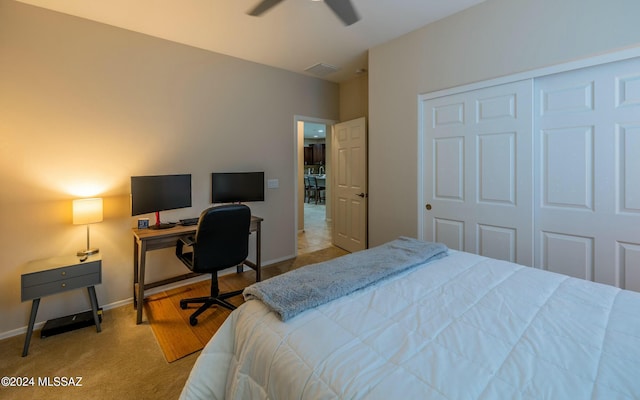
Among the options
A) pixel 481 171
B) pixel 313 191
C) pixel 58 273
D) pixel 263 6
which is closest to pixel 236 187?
pixel 58 273

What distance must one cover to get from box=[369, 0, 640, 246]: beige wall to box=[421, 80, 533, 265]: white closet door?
155 mm

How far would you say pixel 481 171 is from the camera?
2.57 metres

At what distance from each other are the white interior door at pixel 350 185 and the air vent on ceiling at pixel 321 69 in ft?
2.47

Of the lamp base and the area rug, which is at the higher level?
the lamp base

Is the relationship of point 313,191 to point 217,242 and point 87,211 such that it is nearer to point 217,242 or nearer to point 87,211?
point 217,242

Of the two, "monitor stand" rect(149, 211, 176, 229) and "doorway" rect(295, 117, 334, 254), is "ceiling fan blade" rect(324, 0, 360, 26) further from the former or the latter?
"monitor stand" rect(149, 211, 176, 229)

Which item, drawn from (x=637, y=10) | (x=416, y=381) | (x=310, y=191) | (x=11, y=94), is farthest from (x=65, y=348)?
(x=310, y=191)

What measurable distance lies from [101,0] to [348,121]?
9.86ft

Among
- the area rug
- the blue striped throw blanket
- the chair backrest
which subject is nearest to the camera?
the blue striped throw blanket

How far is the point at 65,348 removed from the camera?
2.14 meters

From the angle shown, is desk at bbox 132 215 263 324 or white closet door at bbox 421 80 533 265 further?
desk at bbox 132 215 263 324

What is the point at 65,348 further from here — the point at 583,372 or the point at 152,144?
the point at 583,372

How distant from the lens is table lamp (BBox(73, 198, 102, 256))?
92.7 inches

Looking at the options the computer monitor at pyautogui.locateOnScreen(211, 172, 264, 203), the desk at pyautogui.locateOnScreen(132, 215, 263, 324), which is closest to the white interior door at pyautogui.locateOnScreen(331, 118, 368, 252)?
the computer monitor at pyautogui.locateOnScreen(211, 172, 264, 203)
